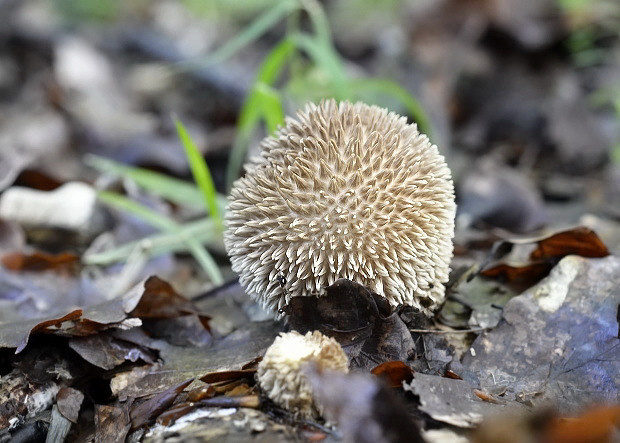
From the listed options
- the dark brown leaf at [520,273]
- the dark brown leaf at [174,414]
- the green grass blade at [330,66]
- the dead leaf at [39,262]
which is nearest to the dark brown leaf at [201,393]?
the dark brown leaf at [174,414]

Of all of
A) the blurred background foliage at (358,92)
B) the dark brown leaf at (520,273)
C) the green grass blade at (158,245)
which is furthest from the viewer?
the blurred background foliage at (358,92)

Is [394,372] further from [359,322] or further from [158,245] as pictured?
[158,245]

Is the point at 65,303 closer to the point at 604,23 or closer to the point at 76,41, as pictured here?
the point at 76,41

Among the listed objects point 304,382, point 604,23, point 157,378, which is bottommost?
point 157,378

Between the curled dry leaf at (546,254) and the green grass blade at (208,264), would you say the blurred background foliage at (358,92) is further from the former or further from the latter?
the curled dry leaf at (546,254)

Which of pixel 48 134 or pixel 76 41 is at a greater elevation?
pixel 76 41

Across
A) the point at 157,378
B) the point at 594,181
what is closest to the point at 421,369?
the point at 157,378

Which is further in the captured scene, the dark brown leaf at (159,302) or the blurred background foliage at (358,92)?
the blurred background foliage at (358,92)

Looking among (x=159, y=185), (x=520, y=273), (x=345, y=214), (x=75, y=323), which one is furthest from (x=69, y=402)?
(x=520, y=273)
